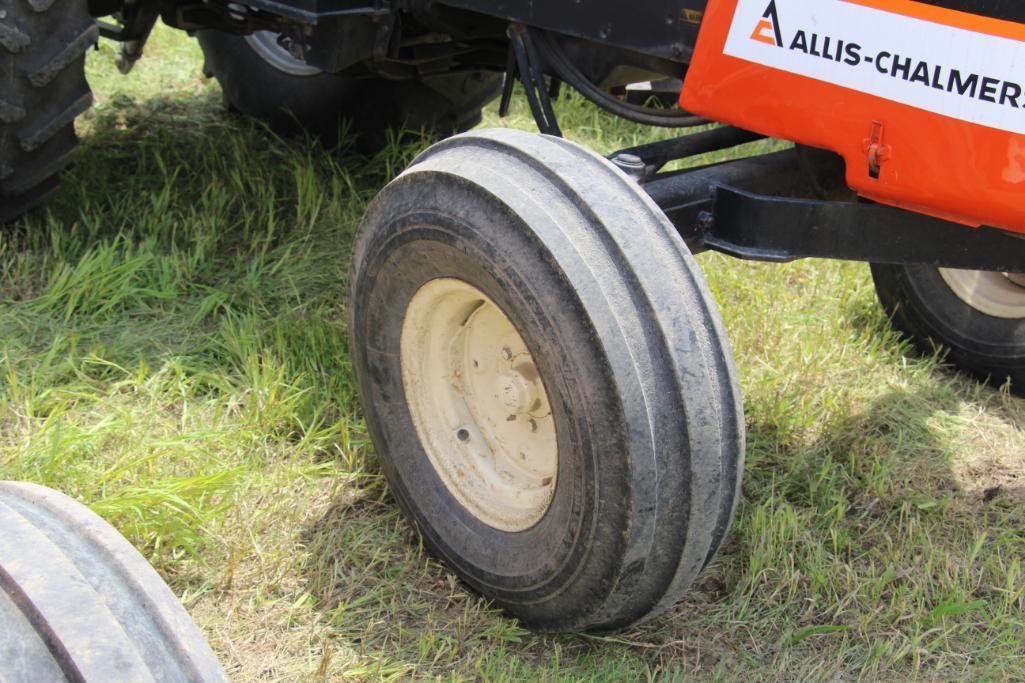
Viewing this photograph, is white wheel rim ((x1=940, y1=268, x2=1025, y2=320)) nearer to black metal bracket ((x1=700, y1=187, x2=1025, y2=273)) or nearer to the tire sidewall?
black metal bracket ((x1=700, y1=187, x2=1025, y2=273))

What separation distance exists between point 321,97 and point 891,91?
7.92 feet

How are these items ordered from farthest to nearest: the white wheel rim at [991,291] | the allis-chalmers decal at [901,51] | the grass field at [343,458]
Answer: the white wheel rim at [991,291] → the grass field at [343,458] → the allis-chalmers decal at [901,51]

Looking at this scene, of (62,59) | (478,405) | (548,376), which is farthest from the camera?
(62,59)

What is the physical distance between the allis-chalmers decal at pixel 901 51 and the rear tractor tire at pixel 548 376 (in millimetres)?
371

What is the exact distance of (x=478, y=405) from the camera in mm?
2453

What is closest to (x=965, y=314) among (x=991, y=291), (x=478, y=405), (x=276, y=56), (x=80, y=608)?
(x=991, y=291)

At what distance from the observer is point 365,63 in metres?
3.23

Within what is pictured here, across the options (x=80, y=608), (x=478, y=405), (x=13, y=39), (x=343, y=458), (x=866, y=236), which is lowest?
(x=343, y=458)

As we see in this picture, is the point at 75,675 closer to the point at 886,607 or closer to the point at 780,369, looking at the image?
the point at 886,607

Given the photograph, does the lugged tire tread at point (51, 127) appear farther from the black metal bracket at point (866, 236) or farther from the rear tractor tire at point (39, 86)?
the black metal bracket at point (866, 236)

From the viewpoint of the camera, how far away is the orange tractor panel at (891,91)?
1.89m

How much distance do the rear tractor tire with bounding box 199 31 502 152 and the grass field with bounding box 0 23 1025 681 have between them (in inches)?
8.0

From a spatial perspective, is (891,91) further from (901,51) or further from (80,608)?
(80,608)

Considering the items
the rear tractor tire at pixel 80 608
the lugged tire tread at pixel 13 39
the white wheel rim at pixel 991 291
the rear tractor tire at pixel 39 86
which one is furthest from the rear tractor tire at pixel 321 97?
the rear tractor tire at pixel 80 608
